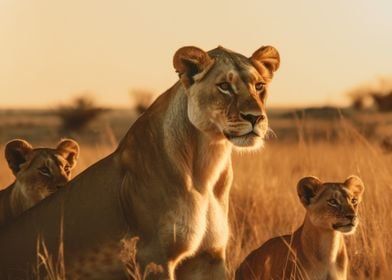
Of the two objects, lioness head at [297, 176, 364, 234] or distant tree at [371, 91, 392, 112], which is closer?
lioness head at [297, 176, 364, 234]

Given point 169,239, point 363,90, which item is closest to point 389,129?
Answer: point 363,90

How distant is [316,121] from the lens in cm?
2909

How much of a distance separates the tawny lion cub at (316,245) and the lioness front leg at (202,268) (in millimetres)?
868

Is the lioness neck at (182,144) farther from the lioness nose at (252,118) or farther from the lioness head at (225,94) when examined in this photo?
the lioness nose at (252,118)

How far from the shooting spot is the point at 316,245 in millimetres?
6516

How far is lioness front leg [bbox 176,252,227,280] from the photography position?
5.47 m

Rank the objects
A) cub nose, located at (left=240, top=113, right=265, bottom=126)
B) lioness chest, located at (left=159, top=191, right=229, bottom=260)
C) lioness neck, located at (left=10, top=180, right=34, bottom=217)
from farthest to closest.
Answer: lioness neck, located at (left=10, top=180, right=34, bottom=217), lioness chest, located at (left=159, top=191, right=229, bottom=260), cub nose, located at (left=240, top=113, right=265, bottom=126)

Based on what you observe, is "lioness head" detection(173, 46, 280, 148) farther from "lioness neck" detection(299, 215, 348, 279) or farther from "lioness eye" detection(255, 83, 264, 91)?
"lioness neck" detection(299, 215, 348, 279)

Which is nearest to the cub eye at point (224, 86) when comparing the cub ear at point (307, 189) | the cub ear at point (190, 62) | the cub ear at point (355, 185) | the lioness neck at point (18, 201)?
the cub ear at point (190, 62)

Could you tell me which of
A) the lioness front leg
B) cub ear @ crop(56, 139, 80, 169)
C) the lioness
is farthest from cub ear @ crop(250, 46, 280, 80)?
cub ear @ crop(56, 139, 80, 169)

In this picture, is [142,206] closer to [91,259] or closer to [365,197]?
[91,259]

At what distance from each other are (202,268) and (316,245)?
1.22 metres

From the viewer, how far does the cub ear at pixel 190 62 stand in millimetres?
5277

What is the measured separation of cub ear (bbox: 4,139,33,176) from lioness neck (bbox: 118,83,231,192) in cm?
165
